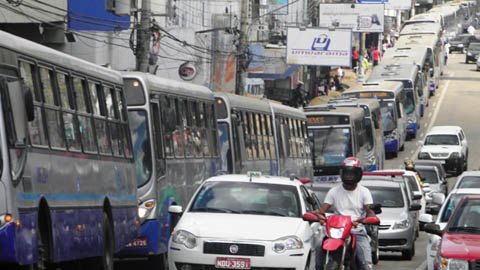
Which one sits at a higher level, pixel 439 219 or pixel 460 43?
pixel 439 219

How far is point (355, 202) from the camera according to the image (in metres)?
15.6

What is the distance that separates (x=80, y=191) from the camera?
15.6 m

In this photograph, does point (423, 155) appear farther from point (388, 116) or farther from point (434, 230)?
point (434, 230)

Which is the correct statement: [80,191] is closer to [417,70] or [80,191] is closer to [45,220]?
[45,220]

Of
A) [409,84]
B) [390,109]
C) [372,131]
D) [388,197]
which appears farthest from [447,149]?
[388,197]

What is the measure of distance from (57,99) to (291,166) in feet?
69.7

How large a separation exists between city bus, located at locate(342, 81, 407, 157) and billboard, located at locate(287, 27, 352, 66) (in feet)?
10.4

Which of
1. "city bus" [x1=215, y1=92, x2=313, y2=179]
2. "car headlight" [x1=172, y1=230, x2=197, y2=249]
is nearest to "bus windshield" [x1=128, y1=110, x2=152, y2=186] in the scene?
"car headlight" [x1=172, y1=230, x2=197, y2=249]

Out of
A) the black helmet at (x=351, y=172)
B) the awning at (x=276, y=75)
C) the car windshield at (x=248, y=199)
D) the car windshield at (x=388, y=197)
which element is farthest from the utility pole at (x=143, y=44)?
the awning at (x=276, y=75)

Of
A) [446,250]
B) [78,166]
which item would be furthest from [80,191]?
[446,250]

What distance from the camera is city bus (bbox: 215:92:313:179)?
2789cm

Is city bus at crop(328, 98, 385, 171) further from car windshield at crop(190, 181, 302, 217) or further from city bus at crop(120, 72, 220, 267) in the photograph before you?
car windshield at crop(190, 181, 302, 217)

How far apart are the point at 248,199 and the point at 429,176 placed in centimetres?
2710

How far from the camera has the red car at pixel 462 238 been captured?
14.8m
